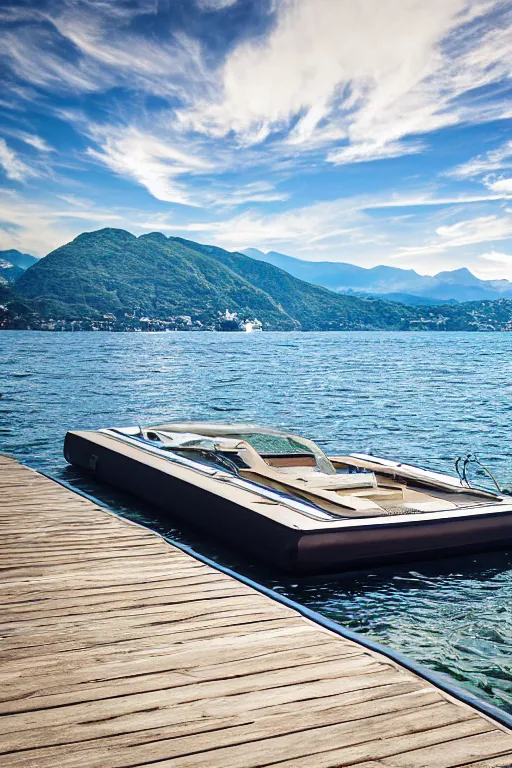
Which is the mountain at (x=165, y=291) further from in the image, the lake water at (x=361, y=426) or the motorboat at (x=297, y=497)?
the motorboat at (x=297, y=497)

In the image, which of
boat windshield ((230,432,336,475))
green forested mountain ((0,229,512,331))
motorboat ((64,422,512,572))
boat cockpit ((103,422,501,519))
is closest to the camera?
motorboat ((64,422,512,572))

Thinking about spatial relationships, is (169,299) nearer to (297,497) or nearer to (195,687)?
(297,497)

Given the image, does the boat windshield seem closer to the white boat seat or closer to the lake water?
the white boat seat

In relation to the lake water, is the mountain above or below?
above

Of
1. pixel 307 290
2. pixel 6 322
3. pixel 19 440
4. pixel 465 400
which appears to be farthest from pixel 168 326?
pixel 19 440

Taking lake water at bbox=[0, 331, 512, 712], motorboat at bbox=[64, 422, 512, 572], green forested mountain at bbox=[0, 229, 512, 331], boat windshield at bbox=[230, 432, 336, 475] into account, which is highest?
green forested mountain at bbox=[0, 229, 512, 331]

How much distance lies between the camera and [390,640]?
5.42m

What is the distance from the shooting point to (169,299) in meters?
157

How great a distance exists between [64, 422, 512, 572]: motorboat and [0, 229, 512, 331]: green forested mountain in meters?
131

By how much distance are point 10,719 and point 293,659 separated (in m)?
1.41

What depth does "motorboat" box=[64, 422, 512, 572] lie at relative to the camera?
6215 mm

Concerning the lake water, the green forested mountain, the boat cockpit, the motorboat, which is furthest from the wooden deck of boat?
the green forested mountain

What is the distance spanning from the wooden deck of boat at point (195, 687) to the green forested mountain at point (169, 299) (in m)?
135

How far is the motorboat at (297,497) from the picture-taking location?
6.21 m
